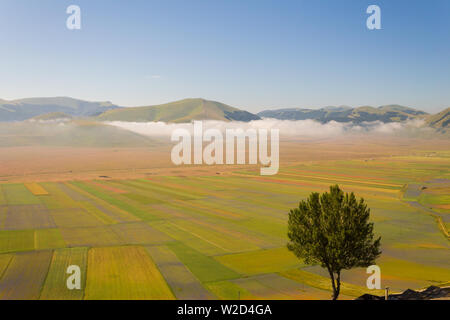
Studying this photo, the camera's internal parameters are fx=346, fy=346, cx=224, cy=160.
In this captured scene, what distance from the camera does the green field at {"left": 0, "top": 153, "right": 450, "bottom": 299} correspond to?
37.4 meters

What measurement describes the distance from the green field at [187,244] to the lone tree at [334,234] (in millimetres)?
4218

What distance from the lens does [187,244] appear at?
54625 mm

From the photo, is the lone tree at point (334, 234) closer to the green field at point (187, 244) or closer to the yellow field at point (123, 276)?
the green field at point (187, 244)

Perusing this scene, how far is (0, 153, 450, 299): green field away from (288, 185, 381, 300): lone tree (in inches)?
166

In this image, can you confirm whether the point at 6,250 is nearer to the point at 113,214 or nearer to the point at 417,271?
the point at 113,214

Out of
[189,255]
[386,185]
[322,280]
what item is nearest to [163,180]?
[386,185]

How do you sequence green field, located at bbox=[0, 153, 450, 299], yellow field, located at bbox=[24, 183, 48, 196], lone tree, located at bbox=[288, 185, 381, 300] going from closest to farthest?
lone tree, located at bbox=[288, 185, 381, 300], green field, located at bbox=[0, 153, 450, 299], yellow field, located at bbox=[24, 183, 48, 196]

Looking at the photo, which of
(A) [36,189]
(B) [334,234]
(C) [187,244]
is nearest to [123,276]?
(C) [187,244]

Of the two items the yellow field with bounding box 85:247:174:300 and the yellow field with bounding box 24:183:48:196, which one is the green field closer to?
the yellow field with bounding box 85:247:174:300

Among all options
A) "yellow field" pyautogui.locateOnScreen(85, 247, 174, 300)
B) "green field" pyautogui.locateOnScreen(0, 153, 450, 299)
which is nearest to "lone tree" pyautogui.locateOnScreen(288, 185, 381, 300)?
"green field" pyautogui.locateOnScreen(0, 153, 450, 299)

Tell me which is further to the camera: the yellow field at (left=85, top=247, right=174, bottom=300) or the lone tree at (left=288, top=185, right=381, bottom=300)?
the yellow field at (left=85, top=247, right=174, bottom=300)

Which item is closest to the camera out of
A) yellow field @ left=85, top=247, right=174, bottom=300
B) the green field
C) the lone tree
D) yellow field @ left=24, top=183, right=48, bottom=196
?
the lone tree

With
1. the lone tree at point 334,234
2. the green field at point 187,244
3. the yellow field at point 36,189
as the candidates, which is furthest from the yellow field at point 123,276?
the yellow field at point 36,189

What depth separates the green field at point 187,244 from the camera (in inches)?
1473
